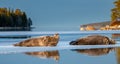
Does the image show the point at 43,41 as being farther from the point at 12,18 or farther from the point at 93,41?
the point at 12,18

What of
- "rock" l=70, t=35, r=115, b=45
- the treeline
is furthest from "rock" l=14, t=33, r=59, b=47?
the treeline

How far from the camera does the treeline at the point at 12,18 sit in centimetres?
11885

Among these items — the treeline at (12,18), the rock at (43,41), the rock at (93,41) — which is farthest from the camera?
the treeline at (12,18)

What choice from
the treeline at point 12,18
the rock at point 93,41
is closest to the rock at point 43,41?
the rock at point 93,41

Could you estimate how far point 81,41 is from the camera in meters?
26.3

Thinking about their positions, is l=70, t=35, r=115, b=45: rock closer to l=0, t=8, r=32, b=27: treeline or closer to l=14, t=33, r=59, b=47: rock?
l=14, t=33, r=59, b=47: rock

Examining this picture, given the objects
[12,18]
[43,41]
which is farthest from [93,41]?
[12,18]

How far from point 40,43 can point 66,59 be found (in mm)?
7379

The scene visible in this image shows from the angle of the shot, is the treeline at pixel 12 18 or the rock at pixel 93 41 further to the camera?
the treeline at pixel 12 18

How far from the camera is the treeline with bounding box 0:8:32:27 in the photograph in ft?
390

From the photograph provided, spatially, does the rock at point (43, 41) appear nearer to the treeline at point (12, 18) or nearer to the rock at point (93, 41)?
the rock at point (93, 41)

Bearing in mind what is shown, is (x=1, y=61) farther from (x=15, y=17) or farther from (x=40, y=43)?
(x=15, y=17)

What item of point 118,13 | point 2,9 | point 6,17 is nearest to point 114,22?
point 118,13

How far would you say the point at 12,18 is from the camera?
121 meters
